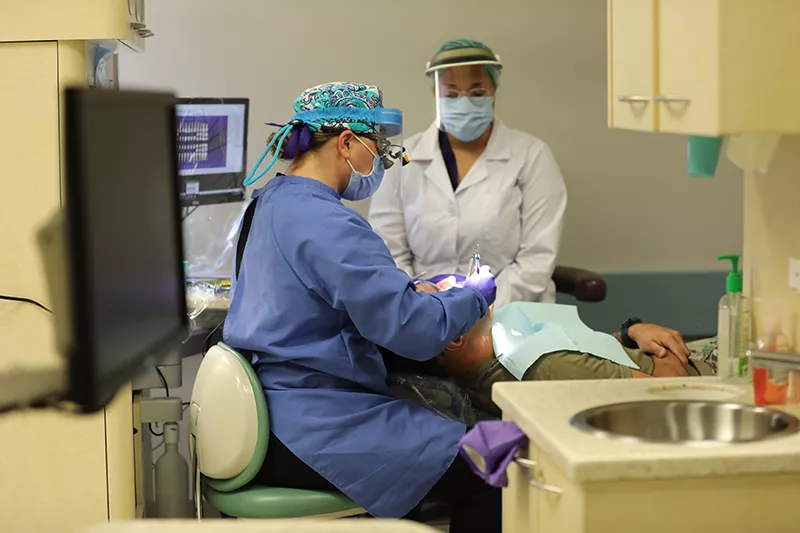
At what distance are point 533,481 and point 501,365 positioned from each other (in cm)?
95

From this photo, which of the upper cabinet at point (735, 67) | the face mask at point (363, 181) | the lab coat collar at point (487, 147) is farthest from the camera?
the lab coat collar at point (487, 147)

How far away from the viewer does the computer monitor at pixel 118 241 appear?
1.08 m

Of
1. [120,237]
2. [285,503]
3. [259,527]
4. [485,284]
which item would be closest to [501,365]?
[485,284]

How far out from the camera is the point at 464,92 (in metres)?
3.73

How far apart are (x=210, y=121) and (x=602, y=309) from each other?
189 centimetres

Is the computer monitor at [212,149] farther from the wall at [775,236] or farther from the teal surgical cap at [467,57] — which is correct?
the wall at [775,236]

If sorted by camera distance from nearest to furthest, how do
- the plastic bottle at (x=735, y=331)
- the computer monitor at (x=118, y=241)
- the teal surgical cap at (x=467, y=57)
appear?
the computer monitor at (x=118, y=241) → the plastic bottle at (x=735, y=331) → the teal surgical cap at (x=467, y=57)

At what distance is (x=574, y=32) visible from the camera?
14.6 feet

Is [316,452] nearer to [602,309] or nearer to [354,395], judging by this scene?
[354,395]

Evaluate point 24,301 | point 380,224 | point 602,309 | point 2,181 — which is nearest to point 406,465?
point 24,301

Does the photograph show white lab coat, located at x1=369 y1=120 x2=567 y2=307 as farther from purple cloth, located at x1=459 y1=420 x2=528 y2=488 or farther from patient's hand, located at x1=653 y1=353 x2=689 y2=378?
purple cloth, located at x1=459 y1=420 x2=528 y2=488

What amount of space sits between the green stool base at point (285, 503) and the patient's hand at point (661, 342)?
0.91m

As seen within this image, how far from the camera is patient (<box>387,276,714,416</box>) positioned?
108 inches

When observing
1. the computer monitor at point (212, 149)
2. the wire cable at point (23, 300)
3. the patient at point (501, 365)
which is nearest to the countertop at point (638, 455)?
the patient at point (501, 365)
